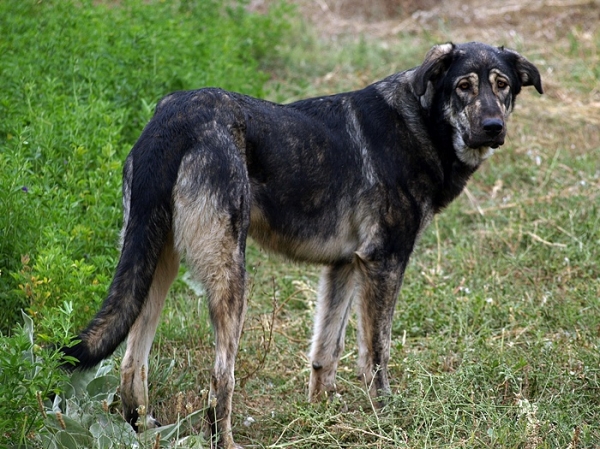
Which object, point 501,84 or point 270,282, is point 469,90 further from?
point 270,282

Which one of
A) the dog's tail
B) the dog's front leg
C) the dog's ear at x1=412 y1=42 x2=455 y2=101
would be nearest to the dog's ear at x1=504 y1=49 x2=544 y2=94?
the dog's ear at x1=412 y1=42 x2=455 y2=101

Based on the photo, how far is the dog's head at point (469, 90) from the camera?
4.52 meters


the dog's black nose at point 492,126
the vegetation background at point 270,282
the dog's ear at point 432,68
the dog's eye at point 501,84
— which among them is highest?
the dog's ear at point 432,68

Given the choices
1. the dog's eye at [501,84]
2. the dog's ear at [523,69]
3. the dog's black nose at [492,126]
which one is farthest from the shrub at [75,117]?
the dog's ear at [523,69]

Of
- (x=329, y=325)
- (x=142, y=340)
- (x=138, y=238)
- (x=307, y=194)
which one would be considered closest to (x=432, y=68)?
(x=307, y=194)

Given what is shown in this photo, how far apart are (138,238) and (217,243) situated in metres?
0.36

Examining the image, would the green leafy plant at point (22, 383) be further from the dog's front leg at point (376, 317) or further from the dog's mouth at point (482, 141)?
the dog's mouth at point (482, 141)

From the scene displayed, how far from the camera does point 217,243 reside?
3.85 metres

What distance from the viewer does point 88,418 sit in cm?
388

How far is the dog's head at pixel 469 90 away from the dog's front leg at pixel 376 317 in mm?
825

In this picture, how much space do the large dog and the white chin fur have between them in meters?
0.01

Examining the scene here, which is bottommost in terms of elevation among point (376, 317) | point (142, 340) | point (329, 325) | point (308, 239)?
point (329, 325)

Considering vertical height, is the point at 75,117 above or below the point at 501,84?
below

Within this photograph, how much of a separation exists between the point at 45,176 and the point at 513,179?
452 centimetres
